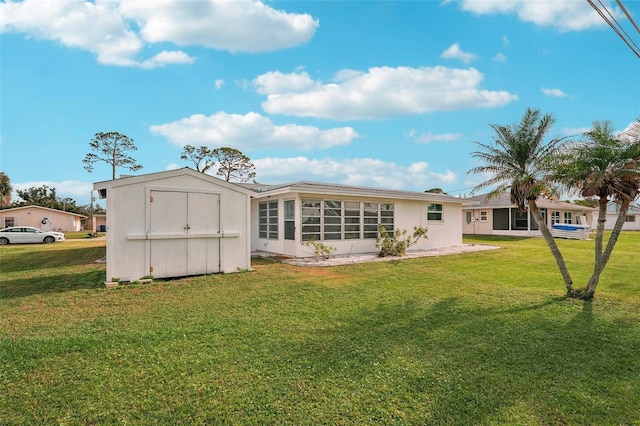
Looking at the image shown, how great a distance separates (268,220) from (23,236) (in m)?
18.8

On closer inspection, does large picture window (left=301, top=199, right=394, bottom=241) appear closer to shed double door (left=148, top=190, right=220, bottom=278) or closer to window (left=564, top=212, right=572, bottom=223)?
shed double door (left=148, top=190, right=220, bottom=278)

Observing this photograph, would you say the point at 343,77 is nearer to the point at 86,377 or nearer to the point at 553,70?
the point at 553,70

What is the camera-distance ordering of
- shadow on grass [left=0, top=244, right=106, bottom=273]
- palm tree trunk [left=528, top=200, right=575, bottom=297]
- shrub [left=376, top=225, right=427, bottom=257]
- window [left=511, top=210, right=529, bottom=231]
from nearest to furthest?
1. palm tree trunk [left=528, top=200, right=575, bottom=297]
2. shadow on grass [left=0, top=244, right=106, bottom=273]
3. shrub [left=376, top=225, right=427, bottom=257]
4. window [left=511, top=210, right=529, bottom=231]

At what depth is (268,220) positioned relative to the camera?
45.7ft

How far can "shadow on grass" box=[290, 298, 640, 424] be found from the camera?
3064 millimetres

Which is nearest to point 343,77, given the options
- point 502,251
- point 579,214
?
point 502,251

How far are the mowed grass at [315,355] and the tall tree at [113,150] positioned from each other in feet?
117

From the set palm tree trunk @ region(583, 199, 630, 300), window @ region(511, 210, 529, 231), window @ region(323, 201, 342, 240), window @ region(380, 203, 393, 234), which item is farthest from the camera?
window @ region(511, 210, 529, 231)

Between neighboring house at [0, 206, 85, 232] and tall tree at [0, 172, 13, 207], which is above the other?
tall tree at [0, 172, 13, 207]

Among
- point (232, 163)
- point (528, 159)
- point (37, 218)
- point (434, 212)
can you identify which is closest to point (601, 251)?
point (528, 159)

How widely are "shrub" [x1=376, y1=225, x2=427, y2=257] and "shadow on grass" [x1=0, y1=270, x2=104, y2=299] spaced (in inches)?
358

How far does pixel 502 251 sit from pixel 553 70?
767 cm

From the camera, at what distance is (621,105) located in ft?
29.3

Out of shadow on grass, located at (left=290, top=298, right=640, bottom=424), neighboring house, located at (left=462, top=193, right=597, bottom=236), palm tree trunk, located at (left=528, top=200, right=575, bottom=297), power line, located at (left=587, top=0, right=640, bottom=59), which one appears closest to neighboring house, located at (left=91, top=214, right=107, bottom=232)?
neighboring house, located at (left=462, top=193, right=597, bottom=236)
